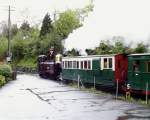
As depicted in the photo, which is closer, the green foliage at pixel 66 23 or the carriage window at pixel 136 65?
the carriage window at pixel 136 65

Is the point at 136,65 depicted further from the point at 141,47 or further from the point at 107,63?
the point at 141,47

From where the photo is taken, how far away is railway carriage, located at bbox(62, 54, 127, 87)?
26812mm

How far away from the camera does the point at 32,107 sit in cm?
2062

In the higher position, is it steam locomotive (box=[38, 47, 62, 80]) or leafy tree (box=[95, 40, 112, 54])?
leafy tree (box=[95, 40, 112, 54])

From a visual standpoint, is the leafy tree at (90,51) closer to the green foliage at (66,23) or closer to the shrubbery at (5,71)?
the shrubbery at (5,71)

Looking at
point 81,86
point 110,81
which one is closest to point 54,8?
point 81,86

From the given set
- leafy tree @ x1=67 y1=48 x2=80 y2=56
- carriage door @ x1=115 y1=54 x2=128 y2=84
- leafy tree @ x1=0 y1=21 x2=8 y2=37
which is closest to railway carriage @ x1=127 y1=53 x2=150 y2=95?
carriage door @ x1=115 y1=54 x2=128 y2=84

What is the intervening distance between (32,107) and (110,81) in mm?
8023

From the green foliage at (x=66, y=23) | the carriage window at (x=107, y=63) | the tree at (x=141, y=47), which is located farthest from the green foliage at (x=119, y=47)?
the green foliage at (x=66, y=23)

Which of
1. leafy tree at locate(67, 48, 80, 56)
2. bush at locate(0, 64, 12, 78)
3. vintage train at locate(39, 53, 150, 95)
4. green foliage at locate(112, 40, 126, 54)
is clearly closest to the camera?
vintage train at locate(39, 53, 150, 95)

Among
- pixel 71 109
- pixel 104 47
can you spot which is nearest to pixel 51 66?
pixel 104 47

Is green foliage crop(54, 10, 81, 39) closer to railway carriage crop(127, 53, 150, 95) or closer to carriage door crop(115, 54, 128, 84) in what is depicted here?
carriage door crop(115, 54, 128, 84)

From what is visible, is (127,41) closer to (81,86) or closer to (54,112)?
(81,86)

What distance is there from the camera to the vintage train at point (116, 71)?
76.6 feet
